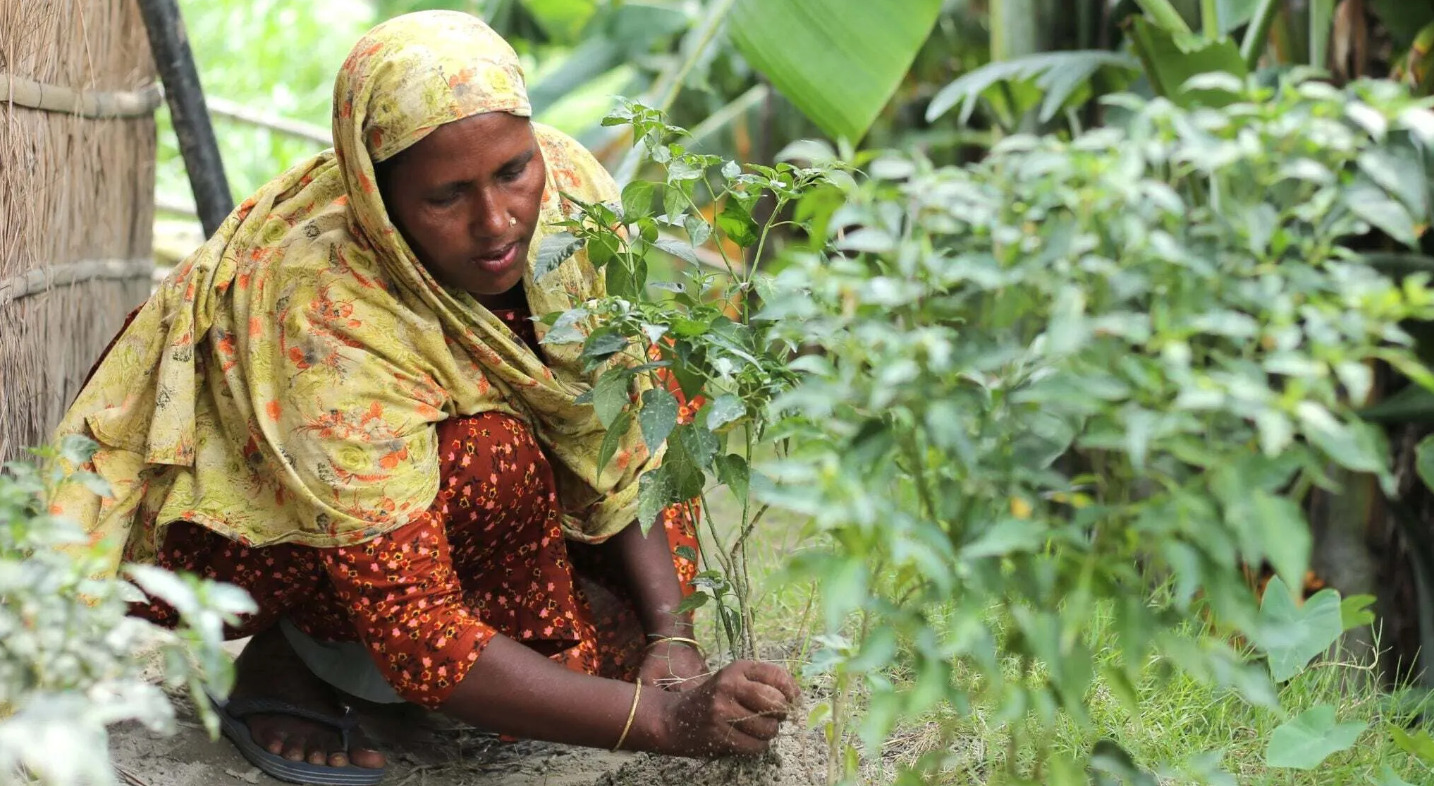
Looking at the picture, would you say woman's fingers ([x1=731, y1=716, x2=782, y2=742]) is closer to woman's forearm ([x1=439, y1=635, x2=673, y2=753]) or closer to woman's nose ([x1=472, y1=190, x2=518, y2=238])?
woman's forearm ([x1=439, y1=635, x2=673, y2=753])

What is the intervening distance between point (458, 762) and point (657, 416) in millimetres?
821

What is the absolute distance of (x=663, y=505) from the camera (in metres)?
1.90

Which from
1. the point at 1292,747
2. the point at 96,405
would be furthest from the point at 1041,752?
the point at 96,405

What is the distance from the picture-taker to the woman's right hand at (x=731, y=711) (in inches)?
71.9

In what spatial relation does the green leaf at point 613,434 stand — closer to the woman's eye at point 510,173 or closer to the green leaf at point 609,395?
the green leaf at point 609,395

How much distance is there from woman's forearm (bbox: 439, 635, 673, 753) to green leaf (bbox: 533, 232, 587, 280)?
1.57 ft

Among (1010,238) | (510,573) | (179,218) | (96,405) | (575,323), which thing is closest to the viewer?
(1010,238)

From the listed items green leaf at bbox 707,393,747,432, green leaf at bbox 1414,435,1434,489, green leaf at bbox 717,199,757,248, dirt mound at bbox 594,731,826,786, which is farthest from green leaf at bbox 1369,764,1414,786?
green leaf at bbox 717,199,757,248

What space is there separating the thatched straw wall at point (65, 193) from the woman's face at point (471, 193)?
797mm

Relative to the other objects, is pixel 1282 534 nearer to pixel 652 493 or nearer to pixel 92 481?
pixel 652 493

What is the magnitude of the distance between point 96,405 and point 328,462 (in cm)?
43

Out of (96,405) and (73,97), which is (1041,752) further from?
(73,97)

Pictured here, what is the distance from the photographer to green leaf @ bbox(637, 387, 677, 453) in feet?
5.81

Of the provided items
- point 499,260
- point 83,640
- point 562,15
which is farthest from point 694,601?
point 562,15
